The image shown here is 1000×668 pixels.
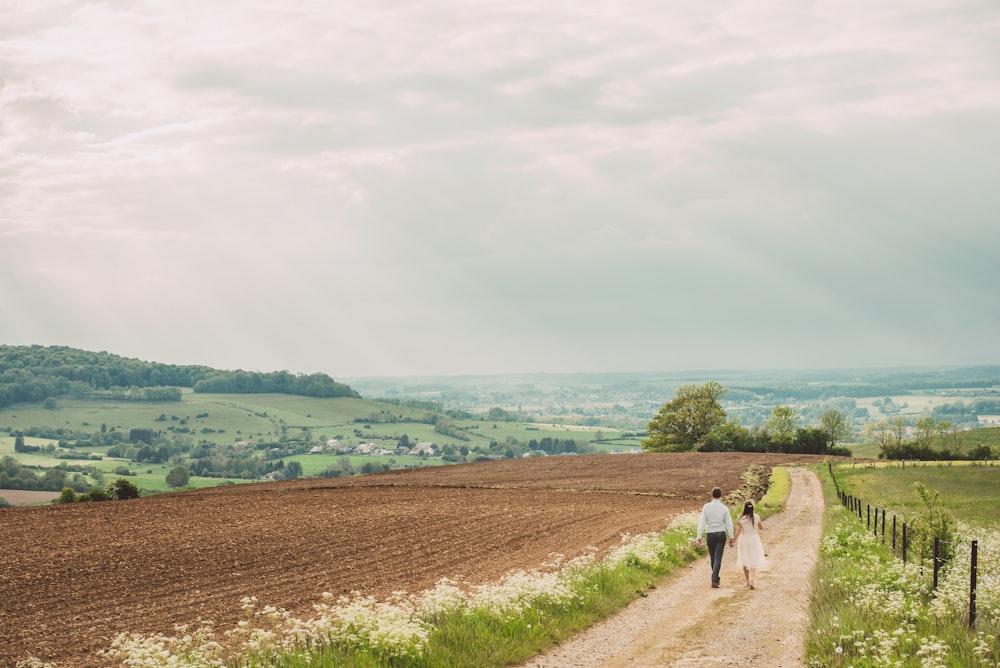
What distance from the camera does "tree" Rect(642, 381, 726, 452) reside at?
373 ft

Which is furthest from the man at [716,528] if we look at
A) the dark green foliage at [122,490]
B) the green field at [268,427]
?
the green field at [268,427]

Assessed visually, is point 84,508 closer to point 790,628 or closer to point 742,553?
point 742,553

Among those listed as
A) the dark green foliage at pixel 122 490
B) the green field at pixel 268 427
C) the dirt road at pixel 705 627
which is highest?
the dirt road at pixel 705 627

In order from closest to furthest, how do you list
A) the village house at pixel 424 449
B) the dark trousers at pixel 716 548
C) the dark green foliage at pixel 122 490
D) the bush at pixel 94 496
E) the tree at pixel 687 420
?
the dark trousers at pixel 716 548 → the bush at pixel 94 496 → the dark green foliage at pixel 122 490 → the tree at pixel 687 420 → the village house at pixel 424 449

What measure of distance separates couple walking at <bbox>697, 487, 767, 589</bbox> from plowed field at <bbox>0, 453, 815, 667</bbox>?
6.46 m

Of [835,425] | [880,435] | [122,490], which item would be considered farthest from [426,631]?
[880,435]

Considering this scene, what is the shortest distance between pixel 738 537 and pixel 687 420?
3819 inches

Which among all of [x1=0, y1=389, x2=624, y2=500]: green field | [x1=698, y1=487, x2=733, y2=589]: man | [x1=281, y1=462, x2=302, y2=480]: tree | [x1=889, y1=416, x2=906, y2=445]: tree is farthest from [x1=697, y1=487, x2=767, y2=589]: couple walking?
[x1=889, y1=416, x2=906, y2=445]: tree

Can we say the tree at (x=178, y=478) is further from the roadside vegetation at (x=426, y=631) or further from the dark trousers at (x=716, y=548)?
the dark trousers at (x=716, y=548)

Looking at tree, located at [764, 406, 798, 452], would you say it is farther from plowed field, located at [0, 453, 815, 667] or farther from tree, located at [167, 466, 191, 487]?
tree, located at [167, 466, 191, 487]

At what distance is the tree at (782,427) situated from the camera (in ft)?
365

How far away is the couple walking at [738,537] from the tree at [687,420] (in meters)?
93.9

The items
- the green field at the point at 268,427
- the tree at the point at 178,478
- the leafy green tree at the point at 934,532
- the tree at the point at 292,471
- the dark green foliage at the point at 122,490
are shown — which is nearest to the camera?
the leafy green tree at the point at 934,532

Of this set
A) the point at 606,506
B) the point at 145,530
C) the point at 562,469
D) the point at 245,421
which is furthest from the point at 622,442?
the point at 145,530
